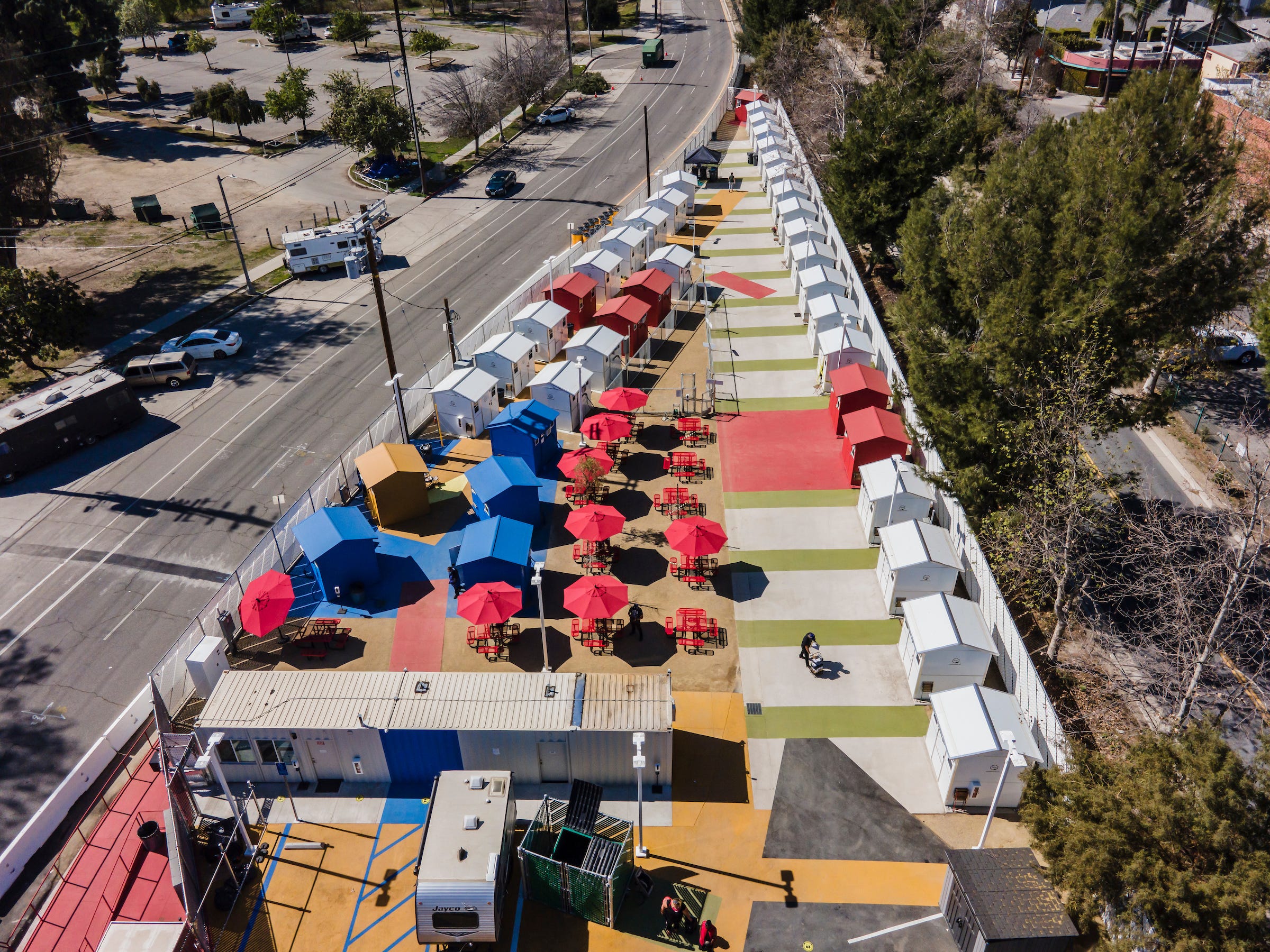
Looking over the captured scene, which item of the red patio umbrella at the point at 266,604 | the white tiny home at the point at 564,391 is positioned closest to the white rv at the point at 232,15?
the white tiny home at the point at 564,391

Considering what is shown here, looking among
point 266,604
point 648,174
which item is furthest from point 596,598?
point 648,174

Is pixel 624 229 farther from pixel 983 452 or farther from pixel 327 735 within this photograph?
pixel 327 735

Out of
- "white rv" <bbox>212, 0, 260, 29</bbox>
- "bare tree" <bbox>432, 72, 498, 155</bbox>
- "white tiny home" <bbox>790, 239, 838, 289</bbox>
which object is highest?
"white rv" <bbox>212, 0, 260, 29</bbox>

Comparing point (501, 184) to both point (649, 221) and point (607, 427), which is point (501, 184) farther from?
point (607, 427)

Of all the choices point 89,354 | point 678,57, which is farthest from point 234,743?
point 678,57

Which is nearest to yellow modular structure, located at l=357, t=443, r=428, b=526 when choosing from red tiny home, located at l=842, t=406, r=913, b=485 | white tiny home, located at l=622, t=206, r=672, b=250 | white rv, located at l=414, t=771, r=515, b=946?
white rv, located at l=414, t=771, r=515, b=946

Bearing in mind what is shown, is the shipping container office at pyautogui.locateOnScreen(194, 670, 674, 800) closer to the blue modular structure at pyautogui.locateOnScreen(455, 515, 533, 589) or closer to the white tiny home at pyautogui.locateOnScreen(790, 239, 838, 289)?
the blue modular structure at pyautogui.locateOnScreen(455, 515, 533, 589)
